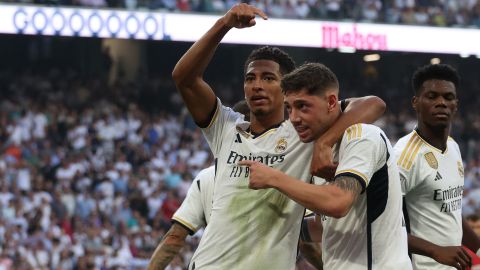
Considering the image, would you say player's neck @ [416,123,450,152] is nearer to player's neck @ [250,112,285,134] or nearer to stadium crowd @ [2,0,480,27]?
player's neck @ [250,112,285,134]

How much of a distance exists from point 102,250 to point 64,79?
930 centimetres

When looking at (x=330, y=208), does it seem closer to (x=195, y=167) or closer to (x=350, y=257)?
(x=350, y=257)

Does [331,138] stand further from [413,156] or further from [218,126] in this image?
[413,156]

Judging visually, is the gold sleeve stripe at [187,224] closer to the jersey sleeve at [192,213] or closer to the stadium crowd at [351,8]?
the jersey sleeve at [192,213]

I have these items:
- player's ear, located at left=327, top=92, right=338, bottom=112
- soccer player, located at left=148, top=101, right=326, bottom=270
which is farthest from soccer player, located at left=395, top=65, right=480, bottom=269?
player's ear, located at left=327, top=92, right=338, bottom=112

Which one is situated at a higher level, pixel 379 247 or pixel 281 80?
pixel 281 80

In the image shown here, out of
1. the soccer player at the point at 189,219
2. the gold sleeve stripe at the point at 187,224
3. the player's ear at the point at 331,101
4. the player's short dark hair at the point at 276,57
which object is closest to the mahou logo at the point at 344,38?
the soccer player at the point at 189,219

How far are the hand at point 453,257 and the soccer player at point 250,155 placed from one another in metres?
1.10

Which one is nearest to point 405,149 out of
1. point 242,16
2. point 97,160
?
point 242,16

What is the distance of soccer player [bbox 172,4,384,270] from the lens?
15.6 feet

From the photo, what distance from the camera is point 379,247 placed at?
4434mm

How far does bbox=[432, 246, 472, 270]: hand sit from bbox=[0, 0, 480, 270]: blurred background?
1042 centimetres

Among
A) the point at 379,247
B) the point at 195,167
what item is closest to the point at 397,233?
the point at 379,247

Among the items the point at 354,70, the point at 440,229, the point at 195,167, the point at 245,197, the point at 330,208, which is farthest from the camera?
the point at 354,70
